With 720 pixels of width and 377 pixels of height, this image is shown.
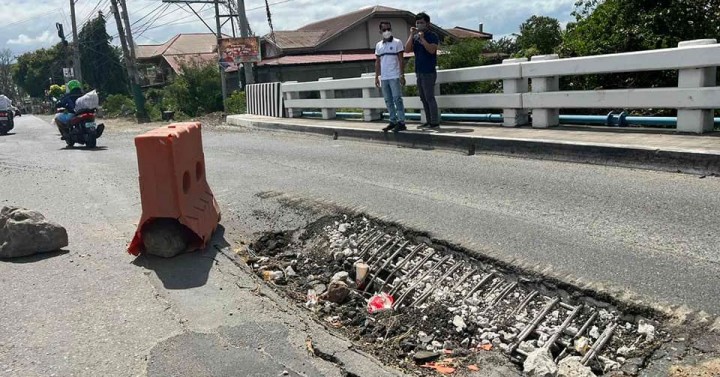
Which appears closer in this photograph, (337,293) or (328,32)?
(337,293)

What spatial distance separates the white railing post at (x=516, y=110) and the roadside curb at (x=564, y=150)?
1.04 meters

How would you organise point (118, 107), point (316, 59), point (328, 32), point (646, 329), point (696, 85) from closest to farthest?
point (646, 329) < point (696, 85) < point (316, 59) < point (118, 107) < point (328, 32)

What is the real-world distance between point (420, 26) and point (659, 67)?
161 inches

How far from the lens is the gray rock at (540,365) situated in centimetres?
338

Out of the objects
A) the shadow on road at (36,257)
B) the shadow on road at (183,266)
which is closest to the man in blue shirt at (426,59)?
the shadow on road at (183,266)

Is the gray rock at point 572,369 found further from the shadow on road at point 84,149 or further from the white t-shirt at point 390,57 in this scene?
the shadow on road at point 84,149

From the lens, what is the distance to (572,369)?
3.38m

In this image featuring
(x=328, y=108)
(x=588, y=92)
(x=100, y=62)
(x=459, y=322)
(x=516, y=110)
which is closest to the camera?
(x=459, y=322)

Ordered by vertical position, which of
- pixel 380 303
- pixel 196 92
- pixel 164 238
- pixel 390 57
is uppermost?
pixel 390 57

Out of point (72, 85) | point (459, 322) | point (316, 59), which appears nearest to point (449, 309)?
point (459, 322)

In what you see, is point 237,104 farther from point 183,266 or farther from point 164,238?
point 183,266

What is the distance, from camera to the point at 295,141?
13.6 metres

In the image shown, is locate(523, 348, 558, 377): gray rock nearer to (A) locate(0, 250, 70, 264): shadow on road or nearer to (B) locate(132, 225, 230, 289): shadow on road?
(B) locate(132, 225, 230, 289): shadow on road

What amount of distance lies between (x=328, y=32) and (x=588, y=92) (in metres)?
35.8
